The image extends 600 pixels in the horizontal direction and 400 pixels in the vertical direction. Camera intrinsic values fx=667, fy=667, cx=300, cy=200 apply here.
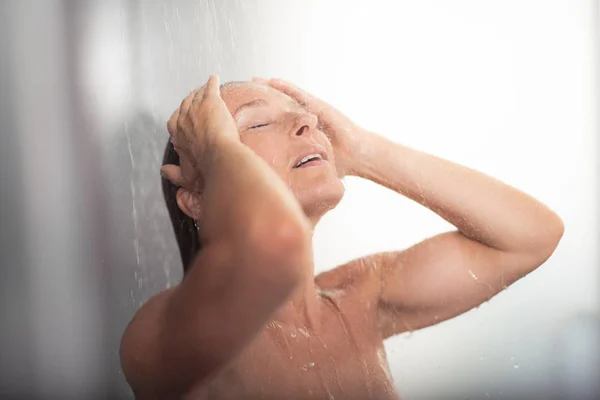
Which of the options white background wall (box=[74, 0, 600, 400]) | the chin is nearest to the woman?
the chin

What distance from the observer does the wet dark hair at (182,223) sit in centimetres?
84

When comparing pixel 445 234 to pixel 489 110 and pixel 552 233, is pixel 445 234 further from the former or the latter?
pixel 489 110

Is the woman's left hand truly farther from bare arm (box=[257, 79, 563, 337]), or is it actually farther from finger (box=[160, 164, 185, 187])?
finger (box=[160, 164, 185, 187])

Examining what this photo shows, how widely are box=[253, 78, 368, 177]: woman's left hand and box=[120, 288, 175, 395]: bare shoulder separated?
29cm

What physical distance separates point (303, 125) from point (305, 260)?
28cm

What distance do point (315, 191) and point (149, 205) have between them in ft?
1.17

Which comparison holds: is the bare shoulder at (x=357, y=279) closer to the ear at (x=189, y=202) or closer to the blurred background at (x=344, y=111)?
the blurred background at (x=344, y=111)

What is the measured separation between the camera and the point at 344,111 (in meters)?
0.97

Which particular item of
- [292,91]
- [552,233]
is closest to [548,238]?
[552,233]

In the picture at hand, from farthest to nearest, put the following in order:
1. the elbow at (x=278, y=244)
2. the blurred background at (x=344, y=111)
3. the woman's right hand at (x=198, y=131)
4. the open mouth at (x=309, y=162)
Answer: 1. the blurred background at (x=344, y=111)
2. the open mouth at (x=309, y=162)
3. the woman's right hand at (x=198, y=131)
4. the elbow at (x=278, y=244)

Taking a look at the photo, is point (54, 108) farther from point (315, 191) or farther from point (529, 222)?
point (529, 222)

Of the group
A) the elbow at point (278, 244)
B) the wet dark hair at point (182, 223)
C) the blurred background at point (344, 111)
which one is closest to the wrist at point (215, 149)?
the elbow at point (278, 244)

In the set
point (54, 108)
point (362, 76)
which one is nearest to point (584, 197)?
point (362, 76)

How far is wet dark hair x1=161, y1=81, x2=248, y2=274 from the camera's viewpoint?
2.77 ft
